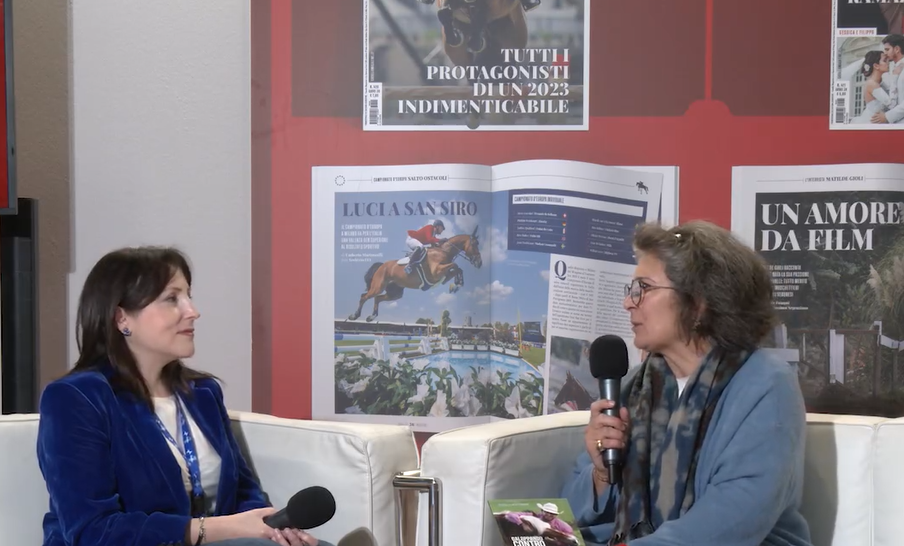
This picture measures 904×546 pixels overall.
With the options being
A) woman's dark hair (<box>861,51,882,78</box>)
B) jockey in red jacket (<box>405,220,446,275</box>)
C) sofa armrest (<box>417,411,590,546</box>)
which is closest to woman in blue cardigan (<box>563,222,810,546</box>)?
sofa armrest (<box>417,411,590,546</box>)

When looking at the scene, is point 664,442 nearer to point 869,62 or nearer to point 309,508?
point 309,508

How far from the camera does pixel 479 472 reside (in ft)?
6.91

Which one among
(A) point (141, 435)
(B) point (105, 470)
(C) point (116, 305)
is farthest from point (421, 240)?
(B) point (105, 470)

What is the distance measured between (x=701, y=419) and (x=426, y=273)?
1.18 m

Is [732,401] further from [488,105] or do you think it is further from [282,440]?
[488,105]

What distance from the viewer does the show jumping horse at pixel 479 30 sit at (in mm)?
2854

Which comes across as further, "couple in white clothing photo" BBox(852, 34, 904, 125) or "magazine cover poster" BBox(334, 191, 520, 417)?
"magazine cover poster" BBox(334, 191, 520, 417)

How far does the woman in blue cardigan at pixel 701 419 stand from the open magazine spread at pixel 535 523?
145 millimetres

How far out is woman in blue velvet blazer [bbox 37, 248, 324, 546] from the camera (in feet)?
6.35

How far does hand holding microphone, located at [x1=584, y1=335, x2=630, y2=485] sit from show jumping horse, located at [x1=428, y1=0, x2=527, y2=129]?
122 centimetres

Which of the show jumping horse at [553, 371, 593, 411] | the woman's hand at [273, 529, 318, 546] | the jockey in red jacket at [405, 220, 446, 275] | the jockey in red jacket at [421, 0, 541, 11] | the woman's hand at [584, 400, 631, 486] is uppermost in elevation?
the jockey in red jacket at [421, 0, 541, 11]

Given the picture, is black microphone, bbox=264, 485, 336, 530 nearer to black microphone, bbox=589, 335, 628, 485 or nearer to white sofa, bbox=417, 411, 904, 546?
white sofa, bbox=417, 411, 904, 546

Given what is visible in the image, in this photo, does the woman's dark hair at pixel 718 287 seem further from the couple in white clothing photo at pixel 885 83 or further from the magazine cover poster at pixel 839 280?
the couple in white clothing photo at pixel 885 83

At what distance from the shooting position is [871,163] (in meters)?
2.77
